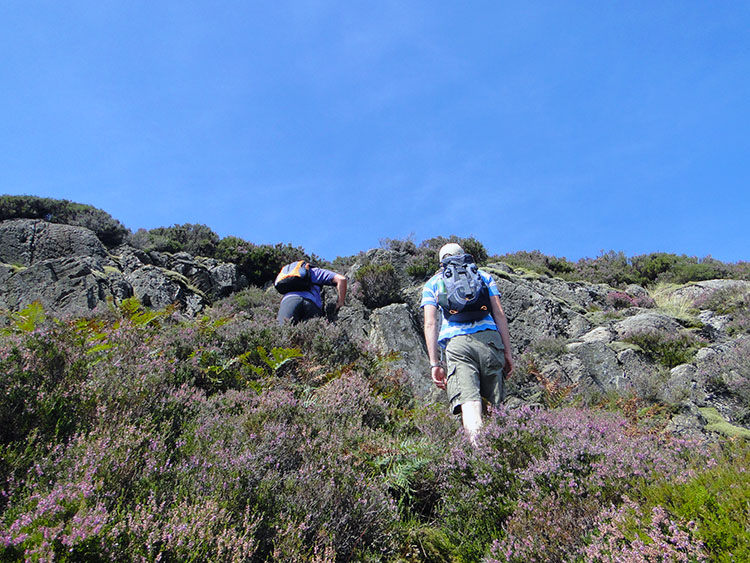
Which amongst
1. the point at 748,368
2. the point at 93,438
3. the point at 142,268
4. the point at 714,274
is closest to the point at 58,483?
the point at 93,438

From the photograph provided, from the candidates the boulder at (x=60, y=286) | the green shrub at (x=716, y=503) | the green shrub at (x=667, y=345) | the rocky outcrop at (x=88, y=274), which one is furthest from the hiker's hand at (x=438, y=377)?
the boulder at (x=60, y=286)

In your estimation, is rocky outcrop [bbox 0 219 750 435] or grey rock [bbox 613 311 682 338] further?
grey rock [bbox 613 311 682 338]

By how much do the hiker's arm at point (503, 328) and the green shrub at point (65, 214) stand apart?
14459 mm

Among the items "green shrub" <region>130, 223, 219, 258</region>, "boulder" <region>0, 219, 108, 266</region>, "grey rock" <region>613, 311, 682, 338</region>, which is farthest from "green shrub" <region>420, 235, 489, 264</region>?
"boulder" <region>0, 219, 108, 266</region>

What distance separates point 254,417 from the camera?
11.1ft

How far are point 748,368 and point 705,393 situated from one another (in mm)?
681

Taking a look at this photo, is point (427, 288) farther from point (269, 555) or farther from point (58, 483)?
point (58, 483)

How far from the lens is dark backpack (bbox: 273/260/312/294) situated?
6.89 m

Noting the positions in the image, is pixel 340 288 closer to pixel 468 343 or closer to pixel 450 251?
pixel 450 251

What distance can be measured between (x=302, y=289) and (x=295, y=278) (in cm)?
23

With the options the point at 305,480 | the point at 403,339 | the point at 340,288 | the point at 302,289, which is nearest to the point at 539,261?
the point at 403,339

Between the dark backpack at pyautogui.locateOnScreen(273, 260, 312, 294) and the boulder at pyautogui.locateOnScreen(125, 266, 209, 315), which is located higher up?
the boulder at pyautogui.locateOnScreen(125, 266, 209, 315)

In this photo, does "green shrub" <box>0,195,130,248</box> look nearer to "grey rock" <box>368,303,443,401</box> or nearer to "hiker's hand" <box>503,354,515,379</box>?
"grey rock" <box>368,303,443,401</box>

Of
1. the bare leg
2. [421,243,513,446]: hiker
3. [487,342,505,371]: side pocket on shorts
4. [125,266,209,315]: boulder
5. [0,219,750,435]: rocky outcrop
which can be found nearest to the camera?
the bare leg
